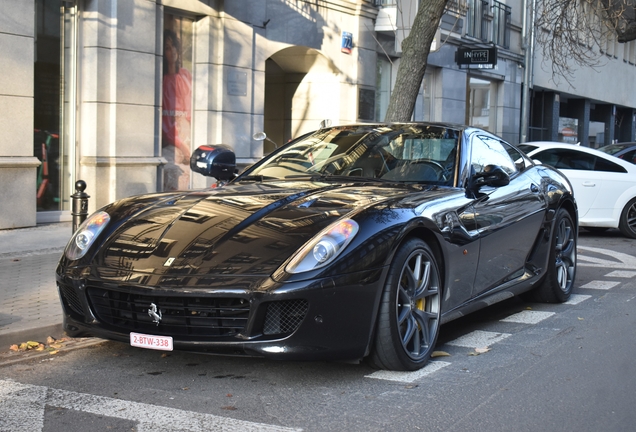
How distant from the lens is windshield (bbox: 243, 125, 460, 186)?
6.07 meters

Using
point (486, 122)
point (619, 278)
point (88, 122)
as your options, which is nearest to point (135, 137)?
point (88, 122)

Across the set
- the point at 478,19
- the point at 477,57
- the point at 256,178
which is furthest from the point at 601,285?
the point at 478,19

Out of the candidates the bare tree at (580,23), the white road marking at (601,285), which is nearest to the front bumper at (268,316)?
the white road marking at (601,285)

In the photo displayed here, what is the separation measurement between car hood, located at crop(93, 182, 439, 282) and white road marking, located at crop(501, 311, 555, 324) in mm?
1749

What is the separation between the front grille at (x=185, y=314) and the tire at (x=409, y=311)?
80 cm

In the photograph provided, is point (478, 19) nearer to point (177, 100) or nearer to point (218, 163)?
point (177, 100)

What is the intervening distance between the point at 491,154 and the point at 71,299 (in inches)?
130

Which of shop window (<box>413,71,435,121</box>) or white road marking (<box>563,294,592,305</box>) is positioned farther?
shop window (<box>413,71,435,121</box>)

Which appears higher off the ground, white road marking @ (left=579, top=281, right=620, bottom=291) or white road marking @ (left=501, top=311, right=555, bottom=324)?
white road marking @ (left=501, top=311, right=555, bottom=324)

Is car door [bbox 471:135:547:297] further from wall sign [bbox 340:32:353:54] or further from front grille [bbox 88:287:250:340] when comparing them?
wall sign [bbox 340:32:353:54]

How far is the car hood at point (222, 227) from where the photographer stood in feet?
15.2

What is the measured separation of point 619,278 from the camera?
9242 millimetres

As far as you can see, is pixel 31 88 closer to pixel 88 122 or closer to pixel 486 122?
pixel 88 122

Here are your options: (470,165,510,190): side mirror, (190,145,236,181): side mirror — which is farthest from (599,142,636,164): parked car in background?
(190,145,236,181): side mirror
